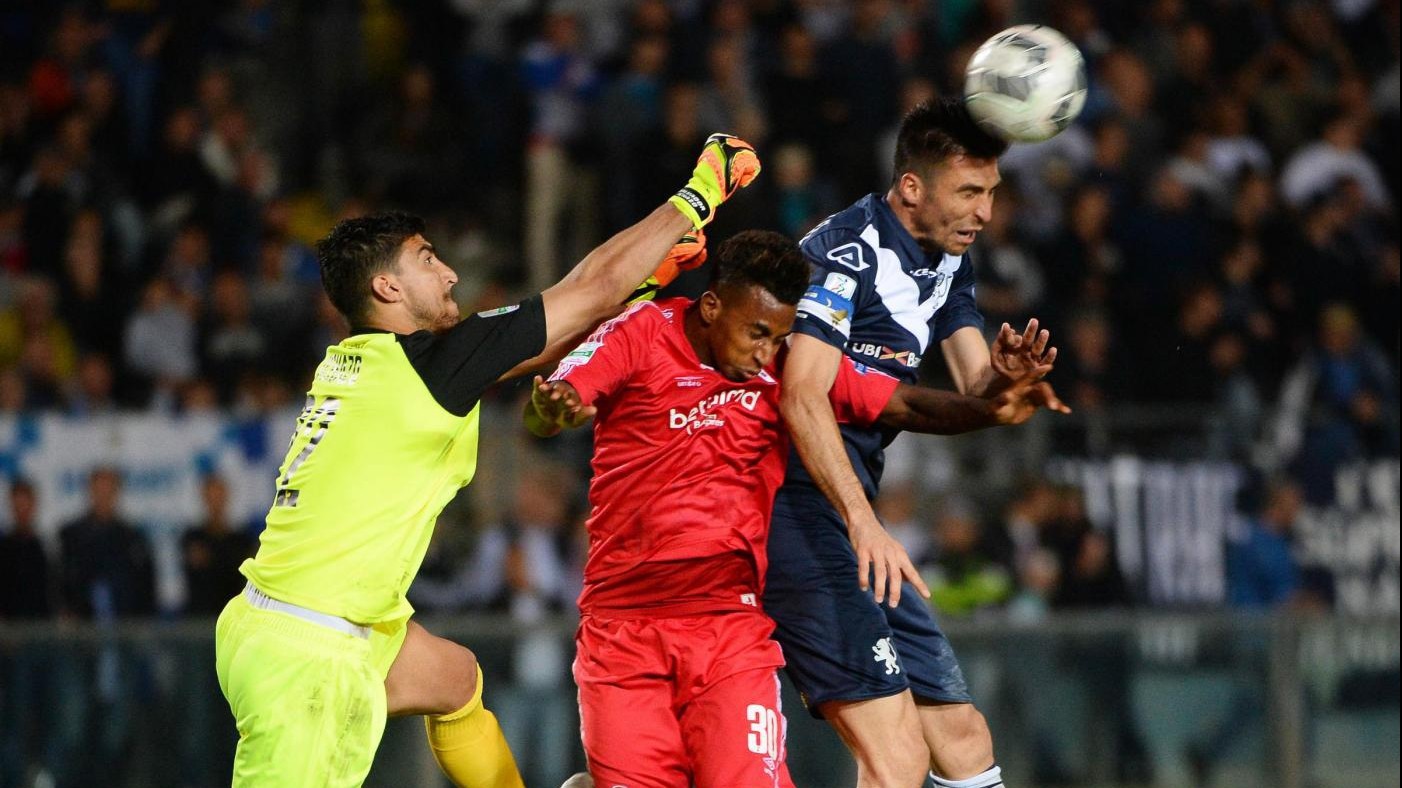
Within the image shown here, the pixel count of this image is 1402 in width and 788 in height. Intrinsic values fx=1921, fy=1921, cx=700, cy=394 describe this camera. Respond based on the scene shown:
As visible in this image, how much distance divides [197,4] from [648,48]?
341cm

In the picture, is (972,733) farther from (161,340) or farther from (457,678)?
(161,340)

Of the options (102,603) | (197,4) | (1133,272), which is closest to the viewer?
(102,603)

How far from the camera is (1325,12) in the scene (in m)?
14.8

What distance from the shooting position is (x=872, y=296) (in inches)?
241

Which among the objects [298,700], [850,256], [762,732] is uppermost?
[850,256]

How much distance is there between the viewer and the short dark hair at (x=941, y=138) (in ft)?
20.0

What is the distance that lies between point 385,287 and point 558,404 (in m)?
0.67

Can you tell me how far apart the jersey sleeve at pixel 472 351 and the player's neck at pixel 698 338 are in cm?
52

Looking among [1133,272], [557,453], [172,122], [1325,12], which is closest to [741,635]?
[557,453]

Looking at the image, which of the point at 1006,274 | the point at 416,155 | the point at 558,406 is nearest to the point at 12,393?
the point at 416,155

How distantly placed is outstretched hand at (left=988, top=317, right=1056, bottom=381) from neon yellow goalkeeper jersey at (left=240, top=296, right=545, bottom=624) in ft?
4.64

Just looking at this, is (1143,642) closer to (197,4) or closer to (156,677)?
(156,677)

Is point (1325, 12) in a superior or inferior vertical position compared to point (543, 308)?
superior

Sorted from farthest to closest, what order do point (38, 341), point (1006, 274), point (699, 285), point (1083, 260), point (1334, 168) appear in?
1. point (1334, 168)
2. point (1083, 260)
3. point (1006, 274)
4. point (38, 341)
5. point (699, 285)
